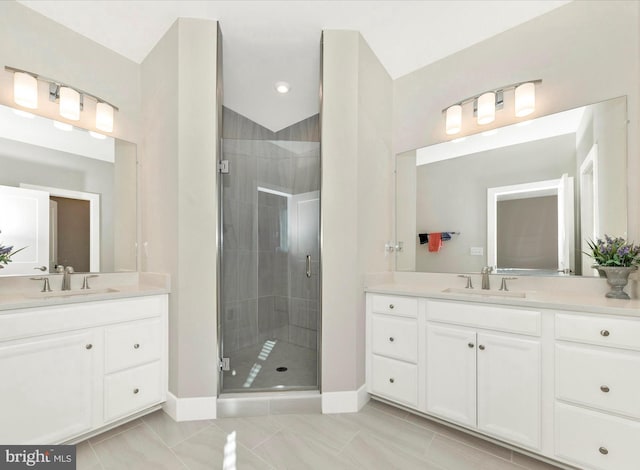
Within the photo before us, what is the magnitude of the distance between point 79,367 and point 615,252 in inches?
117

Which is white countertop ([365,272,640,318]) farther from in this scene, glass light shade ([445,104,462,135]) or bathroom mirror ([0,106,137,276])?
bathroom mirror ([0,106,137,276])

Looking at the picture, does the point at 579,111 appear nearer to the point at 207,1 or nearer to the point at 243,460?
the point at 207,1

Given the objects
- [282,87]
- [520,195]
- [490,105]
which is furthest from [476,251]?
[282,87]

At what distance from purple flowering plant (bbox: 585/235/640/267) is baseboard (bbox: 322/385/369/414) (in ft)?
5.49

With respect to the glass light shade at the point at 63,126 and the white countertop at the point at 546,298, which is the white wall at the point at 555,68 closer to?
the white countertop at the point at 546,298

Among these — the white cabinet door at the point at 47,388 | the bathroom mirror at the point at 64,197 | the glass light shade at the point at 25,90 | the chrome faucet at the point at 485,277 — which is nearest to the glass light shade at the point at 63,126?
the bathroom mirror at the point at 64,197

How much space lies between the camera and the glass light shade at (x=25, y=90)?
1698 mm

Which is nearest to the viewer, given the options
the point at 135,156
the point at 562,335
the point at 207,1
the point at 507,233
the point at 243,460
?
the point at 562,335

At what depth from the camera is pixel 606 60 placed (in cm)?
164

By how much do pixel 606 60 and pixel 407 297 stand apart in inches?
72.8

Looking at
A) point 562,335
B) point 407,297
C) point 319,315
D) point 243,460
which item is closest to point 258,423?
point 243,460

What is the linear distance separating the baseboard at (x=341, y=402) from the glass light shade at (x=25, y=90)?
2.70 metres

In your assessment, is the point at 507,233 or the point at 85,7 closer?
the point at 85,7

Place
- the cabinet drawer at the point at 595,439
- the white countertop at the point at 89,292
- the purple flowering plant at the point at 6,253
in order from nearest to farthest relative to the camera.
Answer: the cabinet drawer at the point at 595,439 < the white countertop at the point at 89,292 < the purple flowering plant at the point at 6,253
